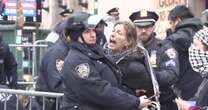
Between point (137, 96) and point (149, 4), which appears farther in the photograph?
point (149, 4)

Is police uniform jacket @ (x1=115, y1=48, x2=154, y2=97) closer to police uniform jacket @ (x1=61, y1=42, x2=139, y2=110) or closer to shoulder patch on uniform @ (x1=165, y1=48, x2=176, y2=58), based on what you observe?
police uniform jacket @ (x1=61, y1=42, x2=139, y2=110)

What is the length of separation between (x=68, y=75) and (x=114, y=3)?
661 inches

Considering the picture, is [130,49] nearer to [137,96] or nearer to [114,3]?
[137,96]

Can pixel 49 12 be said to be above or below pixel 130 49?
below

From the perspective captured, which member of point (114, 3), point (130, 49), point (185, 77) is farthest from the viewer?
point (114, 3)

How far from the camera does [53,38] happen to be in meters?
8.38

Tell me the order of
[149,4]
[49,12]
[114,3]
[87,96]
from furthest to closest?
[49,12] → [114,3] → [149,4] → [87,96]

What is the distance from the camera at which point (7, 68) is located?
9.34 meters

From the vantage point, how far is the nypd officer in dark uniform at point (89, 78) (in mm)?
5051

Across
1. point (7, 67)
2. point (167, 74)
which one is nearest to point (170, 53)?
point (167, 74)

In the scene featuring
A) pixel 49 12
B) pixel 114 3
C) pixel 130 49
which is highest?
pixel 130 49

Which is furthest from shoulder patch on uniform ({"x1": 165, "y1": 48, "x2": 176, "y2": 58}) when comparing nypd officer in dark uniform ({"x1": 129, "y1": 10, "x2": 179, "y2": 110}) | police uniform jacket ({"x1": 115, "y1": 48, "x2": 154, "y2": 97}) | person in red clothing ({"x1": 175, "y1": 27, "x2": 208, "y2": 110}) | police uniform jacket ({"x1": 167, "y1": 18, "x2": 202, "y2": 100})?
person in red clothing ({"x1": 175, "y1": 27, "x2": 208, "y2": 110})

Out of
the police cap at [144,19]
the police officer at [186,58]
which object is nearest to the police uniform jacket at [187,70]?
the police officer at [186,58]

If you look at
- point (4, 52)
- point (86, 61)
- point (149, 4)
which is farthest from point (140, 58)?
point (149, 4)
